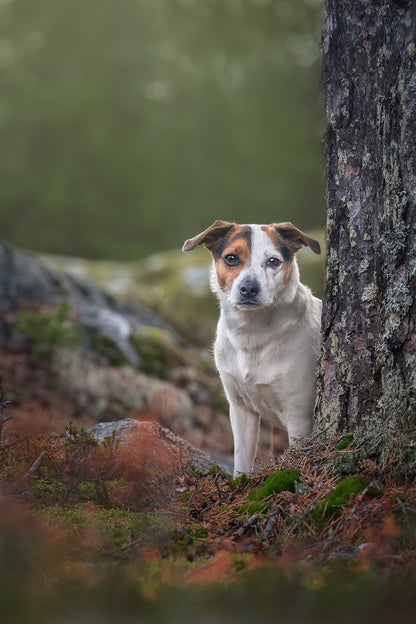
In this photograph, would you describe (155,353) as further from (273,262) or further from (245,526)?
(245,526)

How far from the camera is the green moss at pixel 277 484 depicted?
10.3ft

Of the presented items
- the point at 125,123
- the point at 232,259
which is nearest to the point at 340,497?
the point at 232,259

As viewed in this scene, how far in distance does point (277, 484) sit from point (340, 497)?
0.46m

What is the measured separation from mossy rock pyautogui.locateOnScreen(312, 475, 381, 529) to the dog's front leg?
5.77ft

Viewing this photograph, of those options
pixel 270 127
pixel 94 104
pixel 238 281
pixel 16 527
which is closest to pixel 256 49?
pixel 270 127

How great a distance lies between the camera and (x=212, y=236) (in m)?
4.52

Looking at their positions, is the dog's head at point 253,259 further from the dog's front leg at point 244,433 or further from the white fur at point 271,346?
the dog's front leg at point 244,433

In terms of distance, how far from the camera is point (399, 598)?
1812 millimetres

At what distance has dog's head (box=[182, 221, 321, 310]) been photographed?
409 centimetres

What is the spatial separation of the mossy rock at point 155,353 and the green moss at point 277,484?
13.7 ft

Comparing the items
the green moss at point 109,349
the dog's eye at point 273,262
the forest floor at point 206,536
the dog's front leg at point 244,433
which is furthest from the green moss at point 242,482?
the green moss at point 109,349

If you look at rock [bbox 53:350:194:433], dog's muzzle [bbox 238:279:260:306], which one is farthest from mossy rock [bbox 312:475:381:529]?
rock [bbox 53:350:194:433]

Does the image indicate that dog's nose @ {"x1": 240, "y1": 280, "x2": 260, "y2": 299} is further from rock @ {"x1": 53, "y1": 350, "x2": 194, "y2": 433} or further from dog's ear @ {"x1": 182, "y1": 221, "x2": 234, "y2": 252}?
rock @ {"x1": 53, "y1": 350, "x2": 194, "y2": 433}

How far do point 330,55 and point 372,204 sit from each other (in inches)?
35.6
